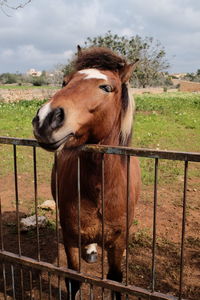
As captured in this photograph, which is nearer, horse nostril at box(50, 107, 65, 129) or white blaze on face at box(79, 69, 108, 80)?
horse nostril at box(50, 107, 65, 129)

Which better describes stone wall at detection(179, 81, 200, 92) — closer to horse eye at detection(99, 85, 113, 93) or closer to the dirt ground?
the dirt ground

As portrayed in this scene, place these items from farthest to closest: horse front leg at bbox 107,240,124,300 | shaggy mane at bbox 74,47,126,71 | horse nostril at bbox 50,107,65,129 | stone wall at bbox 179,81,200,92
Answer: stone wall at bbox 179,81,200,92, horse front leg at bbox 107,240,124,300, shaggy mane at bbox 74,47,126,71, horse nostril at bbox 50,107,65,129

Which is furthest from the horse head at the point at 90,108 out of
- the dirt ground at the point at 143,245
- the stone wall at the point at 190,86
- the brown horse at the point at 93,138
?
the stone wall at the point at 190,86

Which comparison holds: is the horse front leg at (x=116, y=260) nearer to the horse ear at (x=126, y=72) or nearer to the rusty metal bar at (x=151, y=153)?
the rusty metal bar at (x=151, y=153)

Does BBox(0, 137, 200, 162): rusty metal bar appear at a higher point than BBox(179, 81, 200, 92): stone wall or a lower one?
lower

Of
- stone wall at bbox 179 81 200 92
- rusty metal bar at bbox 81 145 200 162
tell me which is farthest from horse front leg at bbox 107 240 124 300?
stone wall at bbox 179 81 200 92

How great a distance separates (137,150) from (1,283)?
2.48 metres

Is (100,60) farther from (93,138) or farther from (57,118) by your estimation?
(57,118)

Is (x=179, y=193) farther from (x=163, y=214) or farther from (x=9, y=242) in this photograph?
(x=9, y=242)

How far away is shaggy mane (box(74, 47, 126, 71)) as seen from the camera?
223 centimetres

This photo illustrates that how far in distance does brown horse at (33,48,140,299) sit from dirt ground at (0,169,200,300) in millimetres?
536

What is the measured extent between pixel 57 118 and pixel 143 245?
9.18 ft

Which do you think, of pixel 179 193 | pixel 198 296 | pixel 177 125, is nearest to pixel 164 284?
pixel 198 296

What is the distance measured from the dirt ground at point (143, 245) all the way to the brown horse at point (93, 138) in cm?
54
